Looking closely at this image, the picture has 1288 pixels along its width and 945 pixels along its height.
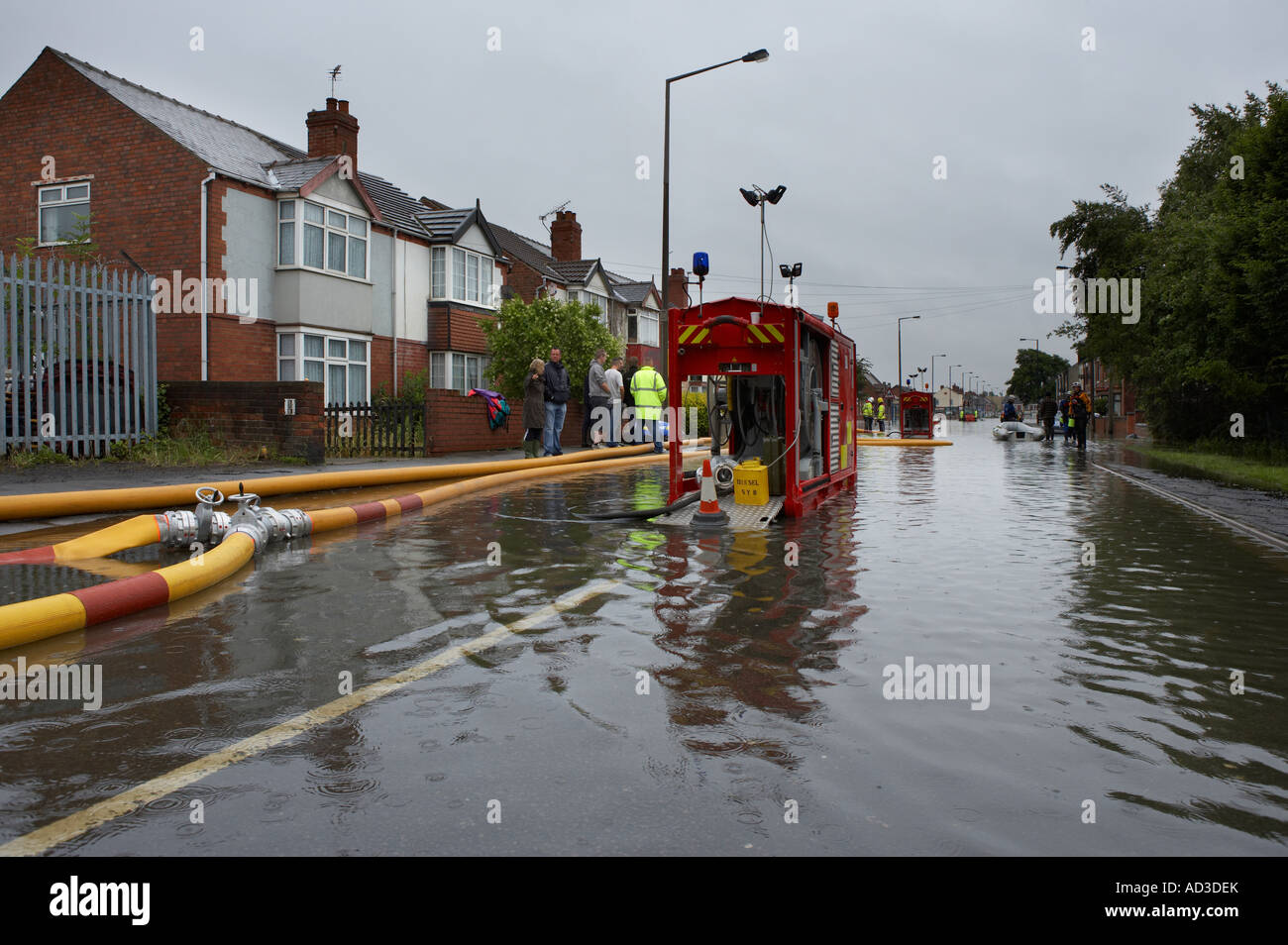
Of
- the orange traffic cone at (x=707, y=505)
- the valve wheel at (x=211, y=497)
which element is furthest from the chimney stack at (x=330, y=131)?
the valve wheel at (x=211, y=497)

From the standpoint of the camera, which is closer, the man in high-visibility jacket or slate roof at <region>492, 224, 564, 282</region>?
the man in high-visibility jacket

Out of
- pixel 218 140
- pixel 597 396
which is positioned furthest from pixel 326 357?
pixel 597 396

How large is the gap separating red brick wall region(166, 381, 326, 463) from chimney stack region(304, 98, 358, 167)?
13.7 metres

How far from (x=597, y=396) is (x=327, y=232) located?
9.21 m

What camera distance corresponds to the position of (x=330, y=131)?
2858 cm

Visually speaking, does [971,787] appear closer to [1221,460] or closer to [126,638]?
[126,638]

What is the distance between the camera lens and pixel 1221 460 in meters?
23.8

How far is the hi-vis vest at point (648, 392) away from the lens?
71.9 feet

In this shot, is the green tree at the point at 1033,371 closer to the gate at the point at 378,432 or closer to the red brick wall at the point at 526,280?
the red brick wall at the point at 526,280

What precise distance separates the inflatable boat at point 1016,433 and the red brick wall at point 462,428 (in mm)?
23726

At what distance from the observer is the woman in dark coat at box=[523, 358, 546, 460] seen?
18.6 meters
